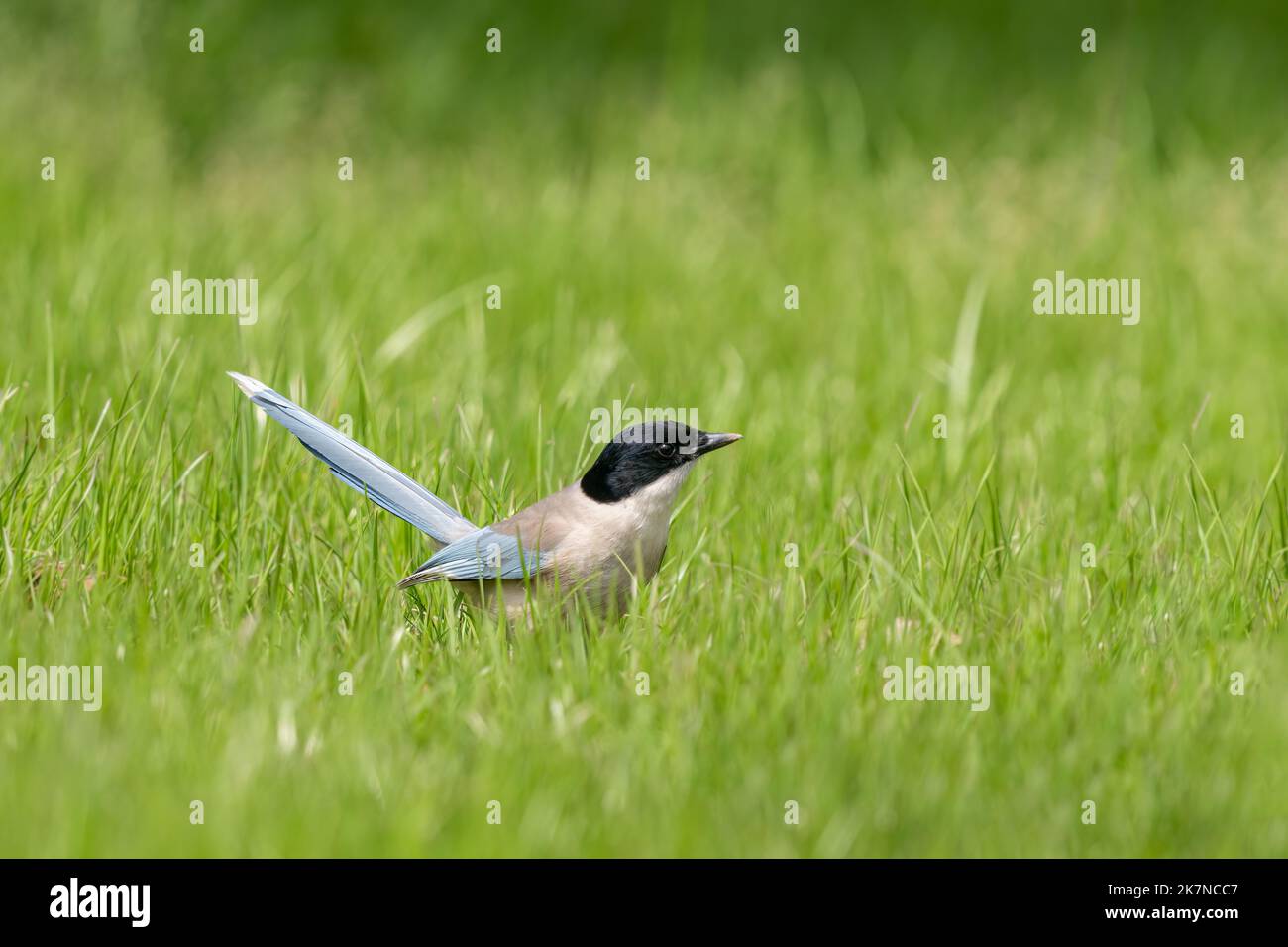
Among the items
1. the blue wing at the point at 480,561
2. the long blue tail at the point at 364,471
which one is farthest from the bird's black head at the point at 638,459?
the long blue tail at the point at 364,471

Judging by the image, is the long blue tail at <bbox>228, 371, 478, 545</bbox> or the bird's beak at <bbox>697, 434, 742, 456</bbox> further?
the bird's beak at <bbox>697, 434, 742, 456</bbox>

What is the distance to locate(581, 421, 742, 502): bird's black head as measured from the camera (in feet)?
14.8

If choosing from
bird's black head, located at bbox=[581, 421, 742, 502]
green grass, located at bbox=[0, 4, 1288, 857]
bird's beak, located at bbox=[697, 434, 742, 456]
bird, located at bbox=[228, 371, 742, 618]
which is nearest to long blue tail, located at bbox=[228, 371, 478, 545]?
bird, located at bbox=[228, 371, 742, 618]

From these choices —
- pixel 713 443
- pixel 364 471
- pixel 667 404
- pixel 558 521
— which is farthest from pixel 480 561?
pixel 667 404

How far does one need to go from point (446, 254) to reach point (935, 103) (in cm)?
359

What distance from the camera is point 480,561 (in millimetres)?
4387

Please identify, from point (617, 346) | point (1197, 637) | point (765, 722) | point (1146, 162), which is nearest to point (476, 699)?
point (765, 722)

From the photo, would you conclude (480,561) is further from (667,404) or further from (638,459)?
(667,404)

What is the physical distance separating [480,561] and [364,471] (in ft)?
1.37

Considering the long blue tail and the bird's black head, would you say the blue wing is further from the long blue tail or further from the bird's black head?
the bird's black head

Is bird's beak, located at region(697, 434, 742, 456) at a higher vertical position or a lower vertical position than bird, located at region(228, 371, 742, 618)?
higher

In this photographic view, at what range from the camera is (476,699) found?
12.5 ft

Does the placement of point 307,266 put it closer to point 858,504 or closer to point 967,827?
point 858,504

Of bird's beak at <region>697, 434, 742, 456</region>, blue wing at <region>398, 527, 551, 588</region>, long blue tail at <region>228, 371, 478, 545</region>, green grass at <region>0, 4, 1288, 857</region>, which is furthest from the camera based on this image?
bird's beak at <region>697, 434, 742, 456</region>
